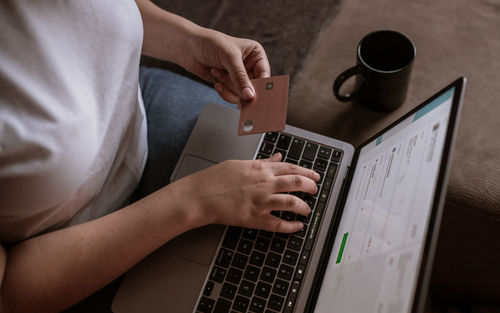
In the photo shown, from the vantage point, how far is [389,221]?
608 millimetres

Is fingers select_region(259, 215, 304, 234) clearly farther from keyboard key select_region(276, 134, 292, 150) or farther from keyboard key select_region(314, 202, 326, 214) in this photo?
keyboard key select_region(276, 134, 292, 150)

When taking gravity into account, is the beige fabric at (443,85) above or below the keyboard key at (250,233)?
above

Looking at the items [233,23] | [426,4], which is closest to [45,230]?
[233,23]

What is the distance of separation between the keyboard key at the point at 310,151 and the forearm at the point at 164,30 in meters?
0.35

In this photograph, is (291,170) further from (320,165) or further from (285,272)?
(285,272)

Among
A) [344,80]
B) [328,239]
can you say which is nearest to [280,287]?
[328,239]

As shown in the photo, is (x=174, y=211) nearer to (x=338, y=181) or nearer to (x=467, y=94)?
(x=338, y=181)

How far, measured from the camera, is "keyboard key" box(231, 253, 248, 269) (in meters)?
0.75

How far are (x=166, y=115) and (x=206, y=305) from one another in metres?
0.46

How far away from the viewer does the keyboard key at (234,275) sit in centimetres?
73

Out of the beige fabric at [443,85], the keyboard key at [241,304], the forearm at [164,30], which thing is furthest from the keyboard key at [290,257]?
the forearm at [164,30]

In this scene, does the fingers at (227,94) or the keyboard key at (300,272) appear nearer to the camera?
the keyboard key at (300,272)

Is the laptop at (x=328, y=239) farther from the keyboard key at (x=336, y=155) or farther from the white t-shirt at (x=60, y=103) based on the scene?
the white t-shirt at (x=60, y=103)

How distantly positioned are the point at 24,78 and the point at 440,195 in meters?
0.59
